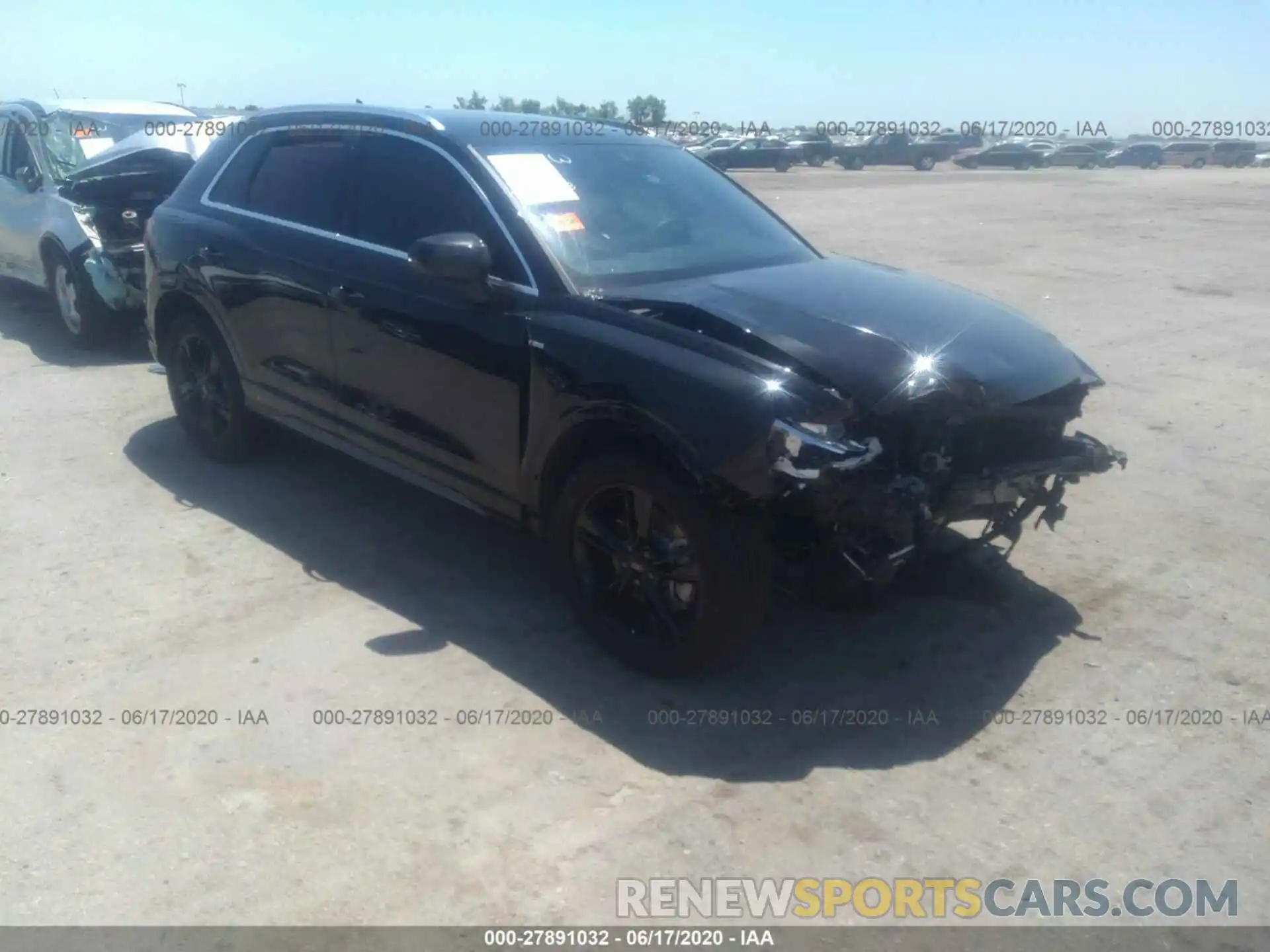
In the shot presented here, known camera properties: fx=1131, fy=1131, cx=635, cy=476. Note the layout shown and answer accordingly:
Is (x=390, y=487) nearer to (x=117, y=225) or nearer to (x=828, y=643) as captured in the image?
(x=828, y=643)

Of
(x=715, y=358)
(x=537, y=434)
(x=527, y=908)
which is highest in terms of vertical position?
(x=715, y=358)

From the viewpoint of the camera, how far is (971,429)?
4.01 metres

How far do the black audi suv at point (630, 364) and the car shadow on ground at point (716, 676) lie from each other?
0.26m

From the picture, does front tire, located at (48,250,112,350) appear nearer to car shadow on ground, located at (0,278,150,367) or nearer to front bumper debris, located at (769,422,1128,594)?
car shadow on ground, located at (0,278,150,367)

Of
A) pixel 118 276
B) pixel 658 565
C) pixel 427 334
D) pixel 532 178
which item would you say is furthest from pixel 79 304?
pixel 658 565

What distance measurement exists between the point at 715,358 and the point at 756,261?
122 centimetres

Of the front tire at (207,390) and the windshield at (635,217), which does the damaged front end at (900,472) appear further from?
the front tire at (207,390)

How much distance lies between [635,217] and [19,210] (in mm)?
7360

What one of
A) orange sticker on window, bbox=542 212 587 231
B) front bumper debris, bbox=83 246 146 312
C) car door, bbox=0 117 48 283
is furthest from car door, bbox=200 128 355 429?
car door, bbox=0 117 48 283

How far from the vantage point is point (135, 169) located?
29.8 feet

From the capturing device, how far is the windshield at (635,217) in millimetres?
4449

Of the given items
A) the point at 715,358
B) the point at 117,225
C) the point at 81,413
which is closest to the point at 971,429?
the point at 715,358

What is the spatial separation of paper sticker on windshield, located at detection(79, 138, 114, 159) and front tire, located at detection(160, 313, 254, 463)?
4577mm

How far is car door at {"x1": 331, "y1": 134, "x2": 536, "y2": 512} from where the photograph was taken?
14.4 ft
